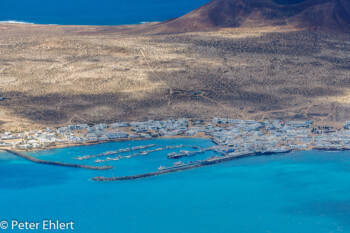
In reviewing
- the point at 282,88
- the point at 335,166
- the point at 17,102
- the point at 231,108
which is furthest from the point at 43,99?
the point at 335,166

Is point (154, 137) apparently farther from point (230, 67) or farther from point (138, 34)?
point (138, 34)

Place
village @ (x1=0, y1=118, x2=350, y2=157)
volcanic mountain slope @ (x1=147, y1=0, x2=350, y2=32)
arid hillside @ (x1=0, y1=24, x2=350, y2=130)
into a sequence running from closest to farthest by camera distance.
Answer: village @ (x1=0, y1=118, x2=350, y2=157) → arid hillside @ (x1=0, y1=24, x2=350, y2=130) → volcanic mountain slope @ (x1=147, y1=0, x2=350, y2=32)

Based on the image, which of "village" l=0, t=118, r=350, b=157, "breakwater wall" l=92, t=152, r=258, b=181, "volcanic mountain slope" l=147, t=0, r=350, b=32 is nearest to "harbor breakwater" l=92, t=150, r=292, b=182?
"breakwater wall" l=92, t=152, r=258, b=181

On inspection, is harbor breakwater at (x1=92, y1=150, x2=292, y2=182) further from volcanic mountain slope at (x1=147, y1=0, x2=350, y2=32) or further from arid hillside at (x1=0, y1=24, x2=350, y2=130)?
volcanic mountain slope at (x1=147, y1=0, x2=350, y2=32)

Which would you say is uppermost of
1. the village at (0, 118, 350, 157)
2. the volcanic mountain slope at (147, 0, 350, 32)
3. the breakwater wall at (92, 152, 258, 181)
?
the volcanic mountain slope at (147, 0, 350, 32)

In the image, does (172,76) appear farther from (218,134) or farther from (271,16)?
(271,16)

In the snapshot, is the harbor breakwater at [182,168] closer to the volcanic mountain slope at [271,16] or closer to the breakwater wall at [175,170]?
the breakwater wall at [175,170]
